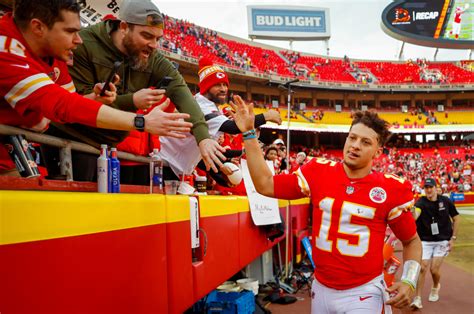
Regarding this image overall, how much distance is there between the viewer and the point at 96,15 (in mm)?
4086

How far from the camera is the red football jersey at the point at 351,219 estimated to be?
2.88m

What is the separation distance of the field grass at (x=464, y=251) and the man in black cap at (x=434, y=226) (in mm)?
1840

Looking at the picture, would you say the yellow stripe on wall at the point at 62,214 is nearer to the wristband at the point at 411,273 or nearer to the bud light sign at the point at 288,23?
the wristband at the point at 411,273

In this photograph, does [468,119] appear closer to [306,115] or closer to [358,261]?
[306,115]

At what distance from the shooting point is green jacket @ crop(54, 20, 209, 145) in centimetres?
248

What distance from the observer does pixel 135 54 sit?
2590 millimetres

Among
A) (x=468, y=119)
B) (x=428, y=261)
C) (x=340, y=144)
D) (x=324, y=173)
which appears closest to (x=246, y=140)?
(x=324, y=173)

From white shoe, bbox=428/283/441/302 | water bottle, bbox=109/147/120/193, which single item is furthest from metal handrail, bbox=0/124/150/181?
white shoe, bbox=428/283/441/302

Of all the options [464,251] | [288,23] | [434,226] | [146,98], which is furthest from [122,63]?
[288,23]

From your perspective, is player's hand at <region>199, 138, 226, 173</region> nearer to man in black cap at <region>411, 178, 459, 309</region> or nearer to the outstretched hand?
the outstretched hand

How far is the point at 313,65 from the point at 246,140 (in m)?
42.8

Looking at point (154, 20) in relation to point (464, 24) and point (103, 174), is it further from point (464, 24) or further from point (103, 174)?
point (464, 24)

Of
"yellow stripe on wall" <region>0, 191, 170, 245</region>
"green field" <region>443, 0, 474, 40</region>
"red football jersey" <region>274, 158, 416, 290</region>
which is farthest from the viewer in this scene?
"green field" <region>443, 0, 474, 40</region>

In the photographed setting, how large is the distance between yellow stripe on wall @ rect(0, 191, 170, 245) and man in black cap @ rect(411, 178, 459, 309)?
6808mm
